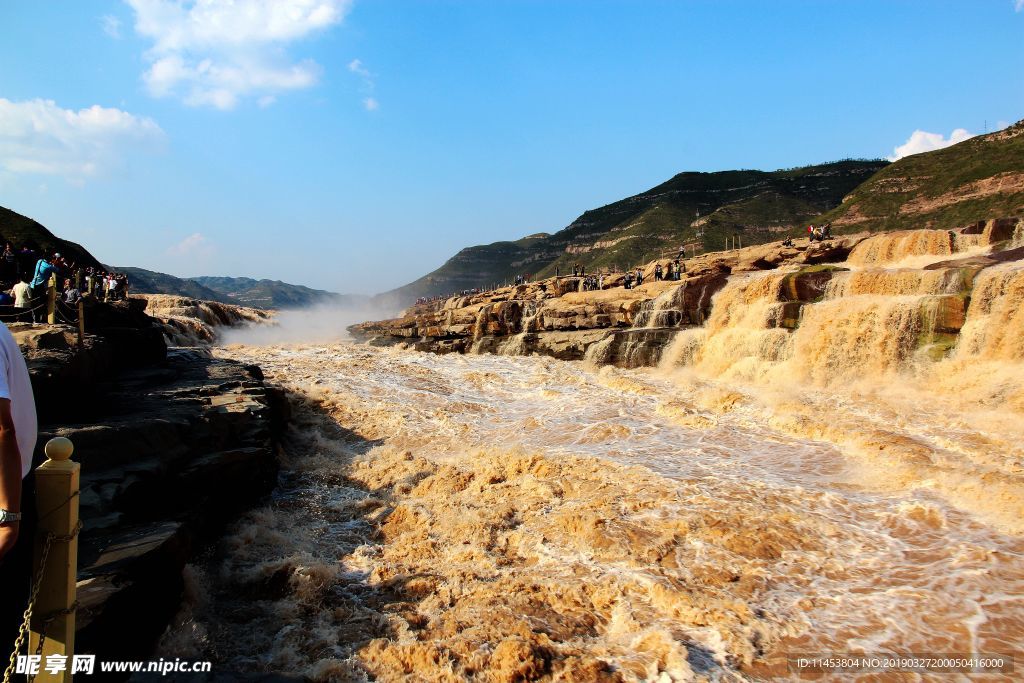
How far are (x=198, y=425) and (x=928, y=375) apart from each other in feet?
48.5

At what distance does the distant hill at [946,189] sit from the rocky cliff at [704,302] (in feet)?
68.8

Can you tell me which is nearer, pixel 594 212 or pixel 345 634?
→ pixel 345 634

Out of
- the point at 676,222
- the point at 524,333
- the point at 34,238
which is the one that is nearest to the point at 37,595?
the point at 524,333

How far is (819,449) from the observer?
9164 millimetres

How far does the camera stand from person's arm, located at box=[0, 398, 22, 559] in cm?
181

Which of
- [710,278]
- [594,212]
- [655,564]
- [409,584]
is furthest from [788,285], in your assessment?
[594,212]

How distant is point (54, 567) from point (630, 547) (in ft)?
16.7

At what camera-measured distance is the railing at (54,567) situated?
204 centimetres

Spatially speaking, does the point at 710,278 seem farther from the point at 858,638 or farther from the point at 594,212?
the point at 594,212

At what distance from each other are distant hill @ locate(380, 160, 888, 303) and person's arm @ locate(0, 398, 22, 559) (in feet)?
194

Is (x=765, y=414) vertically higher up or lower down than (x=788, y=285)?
lower down

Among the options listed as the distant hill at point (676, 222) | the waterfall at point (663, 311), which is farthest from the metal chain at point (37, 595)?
the distant hill at point (676, 222)

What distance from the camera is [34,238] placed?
34844 millimetres

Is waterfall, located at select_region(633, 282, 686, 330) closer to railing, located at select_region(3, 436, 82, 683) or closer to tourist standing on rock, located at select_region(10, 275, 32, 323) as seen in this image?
tourist standing on rock, located at select_region(10, 275, 32, 323)
